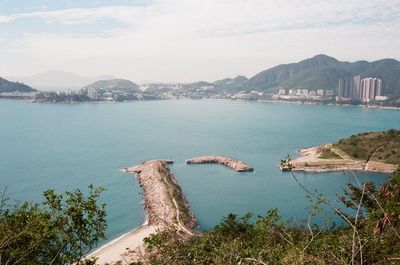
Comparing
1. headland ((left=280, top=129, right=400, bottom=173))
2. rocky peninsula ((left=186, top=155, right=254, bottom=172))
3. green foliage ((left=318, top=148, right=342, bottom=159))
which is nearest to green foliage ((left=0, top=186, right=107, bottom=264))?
headland ((left=280, top=129, right=400, bottom=173))

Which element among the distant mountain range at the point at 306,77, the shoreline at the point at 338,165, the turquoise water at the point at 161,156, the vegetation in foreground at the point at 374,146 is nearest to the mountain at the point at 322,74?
the distant mountain range at the point at 306,77

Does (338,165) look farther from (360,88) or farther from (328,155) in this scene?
(360,88)

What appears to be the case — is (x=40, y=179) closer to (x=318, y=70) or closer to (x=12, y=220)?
(x=12, y=220)

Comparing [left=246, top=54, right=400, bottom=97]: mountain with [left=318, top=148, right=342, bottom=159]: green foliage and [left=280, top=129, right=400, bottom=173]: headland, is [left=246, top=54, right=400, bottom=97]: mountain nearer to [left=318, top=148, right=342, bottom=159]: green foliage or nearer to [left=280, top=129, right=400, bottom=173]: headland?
[left=280, top=129, right=400, bottom=173]: headland

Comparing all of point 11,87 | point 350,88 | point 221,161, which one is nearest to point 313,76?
point 350,88

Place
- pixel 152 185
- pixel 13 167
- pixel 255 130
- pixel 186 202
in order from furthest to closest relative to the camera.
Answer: pixel 255 130, pixel 13 167, pixel 152 185, pixel 186 202

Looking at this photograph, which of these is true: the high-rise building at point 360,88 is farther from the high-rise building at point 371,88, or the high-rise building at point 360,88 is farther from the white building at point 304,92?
the white building at point 304,92

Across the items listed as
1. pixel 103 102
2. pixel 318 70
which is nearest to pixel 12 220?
pixel 103 102
